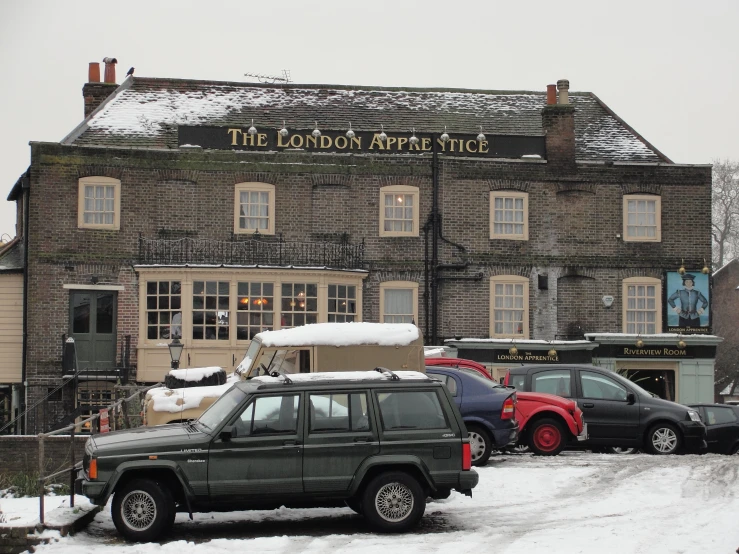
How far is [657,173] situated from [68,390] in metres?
17.5

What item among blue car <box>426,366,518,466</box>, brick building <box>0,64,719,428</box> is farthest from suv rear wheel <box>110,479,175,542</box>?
brick building <box>0,64,719,428</box>

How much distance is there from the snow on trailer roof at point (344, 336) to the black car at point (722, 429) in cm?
741

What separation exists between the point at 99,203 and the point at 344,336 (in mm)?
14009

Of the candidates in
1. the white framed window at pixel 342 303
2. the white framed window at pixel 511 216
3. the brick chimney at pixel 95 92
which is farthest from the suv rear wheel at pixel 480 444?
the brick chimney at pixel 95 92

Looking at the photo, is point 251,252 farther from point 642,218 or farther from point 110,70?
point 642,218

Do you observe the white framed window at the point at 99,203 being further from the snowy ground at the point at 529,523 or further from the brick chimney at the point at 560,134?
the snowy ground at the point at 529,523

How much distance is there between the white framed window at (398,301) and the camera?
97.0 feet

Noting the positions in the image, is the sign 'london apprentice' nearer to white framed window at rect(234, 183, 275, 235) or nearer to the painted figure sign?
white framed window at rect(234, 183, 275, 235)

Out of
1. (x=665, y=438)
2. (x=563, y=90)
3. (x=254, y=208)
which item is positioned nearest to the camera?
(x=665, y=438)

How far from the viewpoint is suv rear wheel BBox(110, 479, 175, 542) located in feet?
36.3

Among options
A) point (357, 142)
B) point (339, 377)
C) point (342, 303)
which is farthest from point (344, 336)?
point (357, 142)

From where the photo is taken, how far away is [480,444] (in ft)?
52.6

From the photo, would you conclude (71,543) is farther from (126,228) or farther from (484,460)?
(126,228)

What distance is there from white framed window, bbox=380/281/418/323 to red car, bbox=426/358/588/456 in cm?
1210
